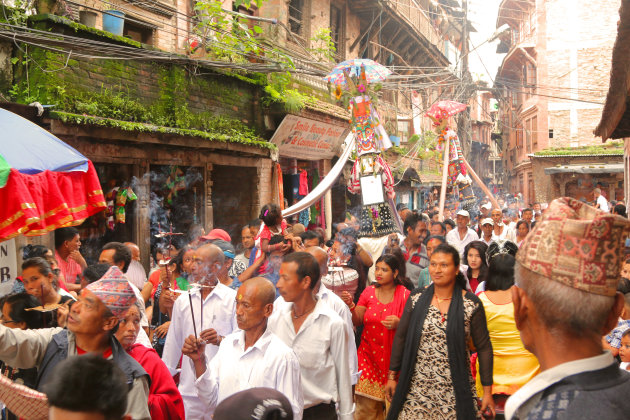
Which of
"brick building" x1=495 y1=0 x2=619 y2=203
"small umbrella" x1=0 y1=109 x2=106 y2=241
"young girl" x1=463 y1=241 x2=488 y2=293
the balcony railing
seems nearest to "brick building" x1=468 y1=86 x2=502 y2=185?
"brick building" x1=495 y1=0 x2=619 y2=203

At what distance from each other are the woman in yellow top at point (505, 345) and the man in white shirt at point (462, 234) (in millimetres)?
4567

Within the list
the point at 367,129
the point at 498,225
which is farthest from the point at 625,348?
the point at 367,129

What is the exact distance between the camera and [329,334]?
11.8 feet

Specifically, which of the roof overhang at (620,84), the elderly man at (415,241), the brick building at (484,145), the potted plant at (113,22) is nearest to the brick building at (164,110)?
the potted plant at (113,22)

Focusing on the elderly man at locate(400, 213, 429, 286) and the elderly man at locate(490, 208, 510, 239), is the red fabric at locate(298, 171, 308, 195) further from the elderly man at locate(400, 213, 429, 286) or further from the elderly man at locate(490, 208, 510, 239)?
the elderly man at locate(400, 213, 429, 286)

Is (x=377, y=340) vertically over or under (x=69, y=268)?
under

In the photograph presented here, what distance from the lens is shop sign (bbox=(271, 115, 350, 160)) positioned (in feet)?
43.0

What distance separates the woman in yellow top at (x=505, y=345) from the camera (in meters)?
3.89

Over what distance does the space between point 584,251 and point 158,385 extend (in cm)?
204

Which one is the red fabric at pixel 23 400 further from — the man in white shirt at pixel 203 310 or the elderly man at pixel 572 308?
the elderly man at pixel 572 308

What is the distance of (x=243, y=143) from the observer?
437 inches

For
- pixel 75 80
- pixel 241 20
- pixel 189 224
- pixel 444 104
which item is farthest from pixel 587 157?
pixel 75 80

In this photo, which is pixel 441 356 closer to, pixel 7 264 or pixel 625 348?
pixel 625 348

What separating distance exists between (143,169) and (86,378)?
25.1 feet
